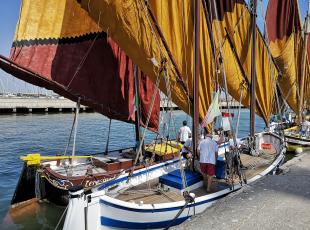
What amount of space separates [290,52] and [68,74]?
56.9 ft

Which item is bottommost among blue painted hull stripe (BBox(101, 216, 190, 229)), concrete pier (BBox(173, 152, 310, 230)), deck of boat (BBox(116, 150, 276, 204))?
blue painted hull stripe (BBox(101, 216, 190, 229))

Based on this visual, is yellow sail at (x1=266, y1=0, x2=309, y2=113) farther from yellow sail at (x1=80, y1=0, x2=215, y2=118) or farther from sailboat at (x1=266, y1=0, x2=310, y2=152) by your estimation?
yellow sail at (x1=80, y1=0, x2=215, y2=118)

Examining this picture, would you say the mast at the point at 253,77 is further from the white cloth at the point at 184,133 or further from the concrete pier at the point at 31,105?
the concrete pier at the point at 31,105

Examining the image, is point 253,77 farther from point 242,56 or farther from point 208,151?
point 208,151

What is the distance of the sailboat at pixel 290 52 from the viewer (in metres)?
22.7

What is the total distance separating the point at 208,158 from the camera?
32.7ft

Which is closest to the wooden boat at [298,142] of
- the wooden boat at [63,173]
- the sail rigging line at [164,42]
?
the wooden boat at [63,173]

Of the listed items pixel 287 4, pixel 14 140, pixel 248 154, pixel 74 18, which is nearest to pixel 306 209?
pixel 248 154

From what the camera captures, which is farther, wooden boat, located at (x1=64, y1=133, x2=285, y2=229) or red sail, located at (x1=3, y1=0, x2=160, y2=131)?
red sail, located at (x1=3, y1=0, x2=160, y2=131)

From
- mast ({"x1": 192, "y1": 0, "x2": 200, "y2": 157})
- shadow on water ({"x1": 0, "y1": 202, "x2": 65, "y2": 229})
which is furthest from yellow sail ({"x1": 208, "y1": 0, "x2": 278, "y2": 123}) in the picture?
shadow on water ({"x1": 0, "y1": 202, "x2": 65, "y2": 229})

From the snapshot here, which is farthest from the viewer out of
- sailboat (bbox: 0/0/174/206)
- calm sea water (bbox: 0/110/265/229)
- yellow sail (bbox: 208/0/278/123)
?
yellow sail (bbox: 208/0/278/123)

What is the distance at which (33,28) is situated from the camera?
1231cm

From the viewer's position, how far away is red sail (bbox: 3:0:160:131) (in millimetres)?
12109

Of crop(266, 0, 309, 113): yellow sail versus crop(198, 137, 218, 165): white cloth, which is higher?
crop(266, 0, 309, 113): yellow sail
